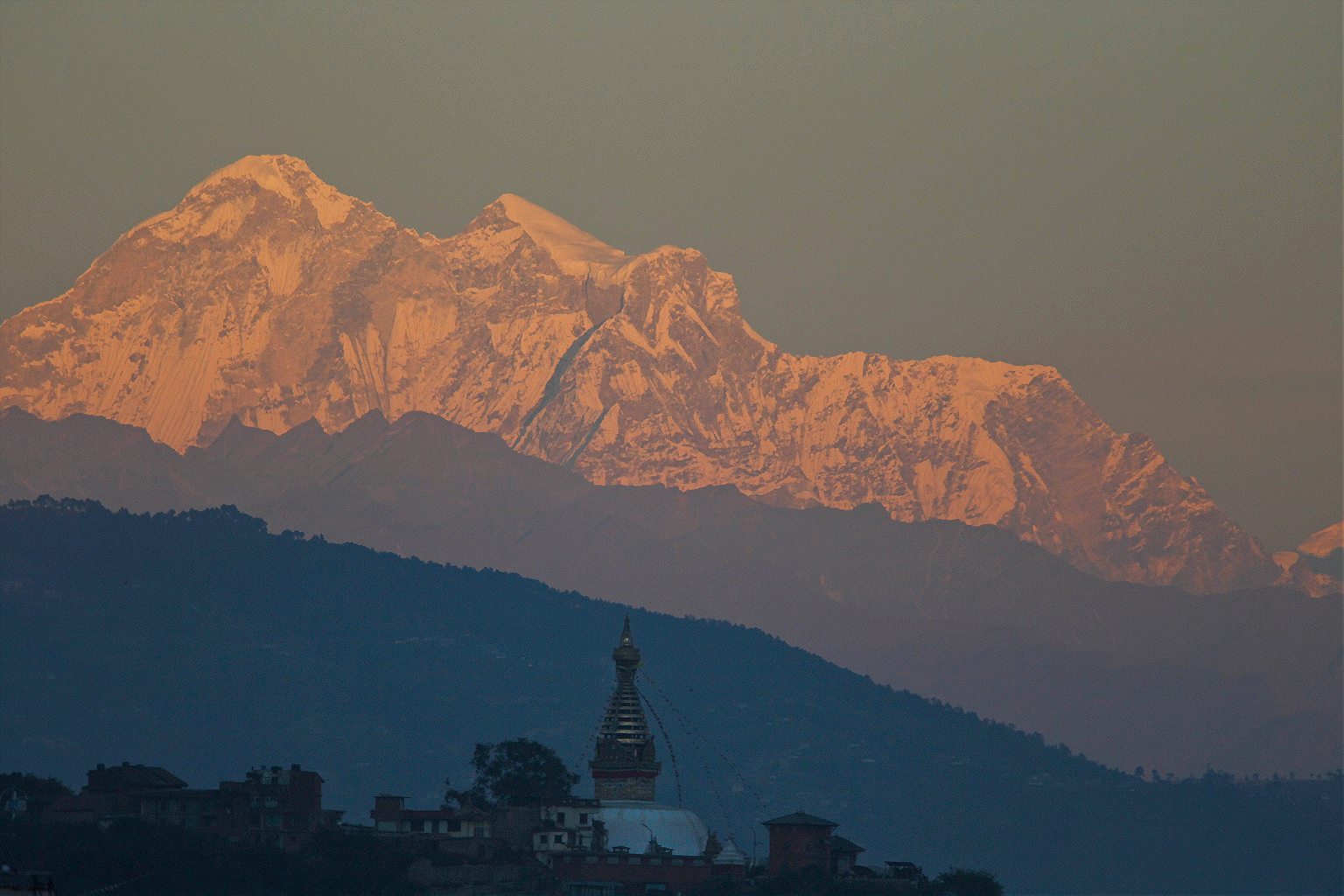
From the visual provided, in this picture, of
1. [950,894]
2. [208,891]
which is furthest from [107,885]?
[950,894]

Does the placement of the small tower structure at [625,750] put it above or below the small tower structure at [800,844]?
above

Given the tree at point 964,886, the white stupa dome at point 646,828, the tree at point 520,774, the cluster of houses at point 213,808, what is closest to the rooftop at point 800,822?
the white stupa dome at point 646,828

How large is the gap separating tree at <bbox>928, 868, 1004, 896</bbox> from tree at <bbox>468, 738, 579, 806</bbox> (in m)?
20.5

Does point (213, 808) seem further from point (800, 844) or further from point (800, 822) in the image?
point (800, 822)

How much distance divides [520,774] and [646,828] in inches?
490

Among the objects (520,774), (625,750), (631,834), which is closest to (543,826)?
(631,834)

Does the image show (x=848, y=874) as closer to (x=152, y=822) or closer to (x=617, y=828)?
(x=617, y=828)

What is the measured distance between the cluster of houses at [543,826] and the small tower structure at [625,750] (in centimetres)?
9

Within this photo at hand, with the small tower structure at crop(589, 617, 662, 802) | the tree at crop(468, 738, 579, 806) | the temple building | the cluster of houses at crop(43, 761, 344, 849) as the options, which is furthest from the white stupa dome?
the cluster of houses at crop(43, 761, 344, 849)

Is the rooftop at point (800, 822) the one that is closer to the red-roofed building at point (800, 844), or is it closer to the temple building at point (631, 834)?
the red-roofed building at point (800, 844)

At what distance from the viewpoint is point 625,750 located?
571ft

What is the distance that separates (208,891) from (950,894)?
38184 millimetres

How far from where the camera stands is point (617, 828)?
554ft

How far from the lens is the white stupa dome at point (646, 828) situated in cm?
16838
